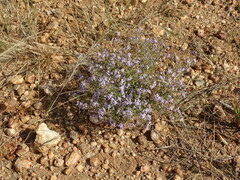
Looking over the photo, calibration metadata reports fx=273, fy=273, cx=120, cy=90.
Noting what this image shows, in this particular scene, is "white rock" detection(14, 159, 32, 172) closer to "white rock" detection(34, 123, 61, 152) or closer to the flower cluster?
"white rock" detection(34, 123, 61, 152)

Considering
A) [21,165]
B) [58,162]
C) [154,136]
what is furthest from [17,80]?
[154,136]

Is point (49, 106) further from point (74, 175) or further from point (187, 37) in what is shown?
point (187, 37)

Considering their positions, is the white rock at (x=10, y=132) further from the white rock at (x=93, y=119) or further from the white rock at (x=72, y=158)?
the white rock at (x=93, y=119)

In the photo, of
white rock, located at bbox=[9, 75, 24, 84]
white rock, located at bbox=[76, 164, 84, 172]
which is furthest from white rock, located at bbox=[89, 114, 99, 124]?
white rock, located at bbox=[9, 75, 24, 84]

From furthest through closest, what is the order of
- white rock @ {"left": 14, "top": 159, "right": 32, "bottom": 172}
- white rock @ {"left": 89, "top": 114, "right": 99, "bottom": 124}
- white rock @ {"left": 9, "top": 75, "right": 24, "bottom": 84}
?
white rock @ {"left": 9, "top": 75, "right": 24, "bottom": 84} < white rock @ {"left": 89, "top": 114, "right": 99, "bottom": 124} < white rock @ {"left": 14, "top": 159, "right": 32, "bottom": 172}

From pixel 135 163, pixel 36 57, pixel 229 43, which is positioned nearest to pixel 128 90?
pixel 135 163

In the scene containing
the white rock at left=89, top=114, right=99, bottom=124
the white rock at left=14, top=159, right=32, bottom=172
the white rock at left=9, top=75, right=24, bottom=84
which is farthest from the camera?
the white rock at left=9, top=75, right=24, bottom=84

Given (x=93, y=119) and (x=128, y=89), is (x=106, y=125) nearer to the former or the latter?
(x=93, y=119)
